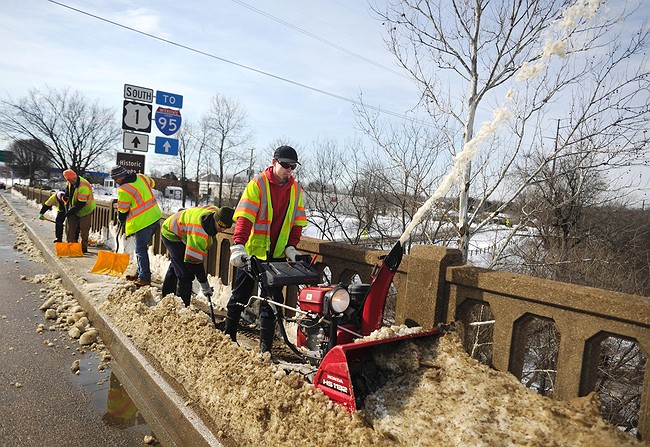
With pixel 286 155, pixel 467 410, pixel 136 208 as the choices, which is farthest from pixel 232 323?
pixel 136 208

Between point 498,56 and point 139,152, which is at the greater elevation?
point 498,56

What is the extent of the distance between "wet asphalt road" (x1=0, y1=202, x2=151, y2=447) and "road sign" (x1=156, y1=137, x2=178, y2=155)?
158 inches

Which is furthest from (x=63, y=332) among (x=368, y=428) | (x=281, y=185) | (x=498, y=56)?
(x=498, y=56)

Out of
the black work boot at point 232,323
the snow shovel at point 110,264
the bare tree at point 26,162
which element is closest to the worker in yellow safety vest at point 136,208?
the snow shovel at point 110,264

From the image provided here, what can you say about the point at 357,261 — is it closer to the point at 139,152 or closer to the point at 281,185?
the point at 281,185

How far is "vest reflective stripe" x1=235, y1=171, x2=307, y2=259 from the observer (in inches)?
157

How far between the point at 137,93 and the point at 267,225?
5.67m

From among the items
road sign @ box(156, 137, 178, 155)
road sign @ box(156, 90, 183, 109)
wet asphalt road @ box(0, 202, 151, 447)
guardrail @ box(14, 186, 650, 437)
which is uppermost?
road sign @ box(156, 90, 183, 109)

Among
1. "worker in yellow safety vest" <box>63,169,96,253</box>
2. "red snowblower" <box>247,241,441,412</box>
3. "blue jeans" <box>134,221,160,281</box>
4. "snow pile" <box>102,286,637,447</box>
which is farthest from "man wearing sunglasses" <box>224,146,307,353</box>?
"worker in yellow safety vest" <box>63,169,96,253</box>

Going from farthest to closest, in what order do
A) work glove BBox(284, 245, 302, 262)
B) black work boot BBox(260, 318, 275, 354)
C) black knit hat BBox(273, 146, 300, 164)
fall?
work glove BBox(284, 245, 302, 262)
black work boot BBox(260, 318, 275, 354)
black knit hat BBox(273, 146, 300, 164)

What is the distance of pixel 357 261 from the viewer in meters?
4.21

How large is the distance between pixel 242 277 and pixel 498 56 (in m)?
6.66

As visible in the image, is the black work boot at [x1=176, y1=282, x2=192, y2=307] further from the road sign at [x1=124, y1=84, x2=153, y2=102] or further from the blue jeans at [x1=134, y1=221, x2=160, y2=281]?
the road sign at [x1=124, y1=84, x2=153, y2=102]

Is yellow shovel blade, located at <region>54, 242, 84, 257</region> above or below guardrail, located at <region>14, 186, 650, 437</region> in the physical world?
below
